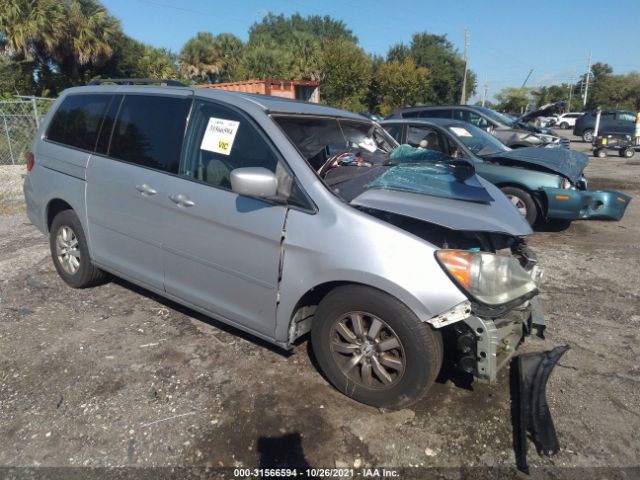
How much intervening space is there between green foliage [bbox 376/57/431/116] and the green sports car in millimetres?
37198

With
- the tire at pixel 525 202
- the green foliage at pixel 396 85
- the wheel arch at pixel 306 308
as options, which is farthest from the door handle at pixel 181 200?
the green foliage at pixel 396 85

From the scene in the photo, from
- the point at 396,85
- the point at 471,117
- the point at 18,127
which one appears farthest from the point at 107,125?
the point at 396,85

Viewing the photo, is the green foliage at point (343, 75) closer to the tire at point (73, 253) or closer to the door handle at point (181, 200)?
the tire at point (73, 253)

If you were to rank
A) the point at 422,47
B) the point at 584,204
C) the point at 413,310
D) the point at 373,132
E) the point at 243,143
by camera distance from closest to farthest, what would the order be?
the point at 413,310
the point at 243,143
the point at 373,132
the point at 584,204
the point at 422,47

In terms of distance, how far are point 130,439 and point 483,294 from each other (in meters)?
2.09

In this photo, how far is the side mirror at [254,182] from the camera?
271 centimetres

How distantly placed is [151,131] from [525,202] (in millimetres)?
5210

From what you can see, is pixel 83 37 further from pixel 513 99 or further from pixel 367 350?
pixel 513 99

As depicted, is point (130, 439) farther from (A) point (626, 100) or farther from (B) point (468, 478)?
(A) point (626, 100)

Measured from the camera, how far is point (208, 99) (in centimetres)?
333

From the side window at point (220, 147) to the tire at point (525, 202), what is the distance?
475 cm

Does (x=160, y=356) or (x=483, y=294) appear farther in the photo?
(x=160, y=356)

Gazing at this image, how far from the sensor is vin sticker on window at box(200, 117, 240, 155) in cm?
317

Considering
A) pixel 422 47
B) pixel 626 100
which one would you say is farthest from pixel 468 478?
pixel 626 100
